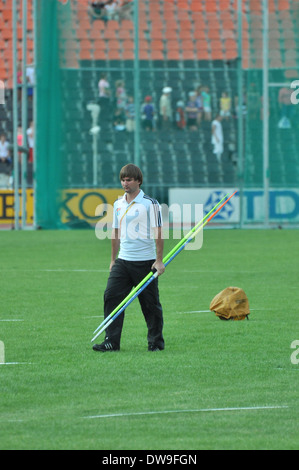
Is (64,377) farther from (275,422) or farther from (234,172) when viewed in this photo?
(234,172)

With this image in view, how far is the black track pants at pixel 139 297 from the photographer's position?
9586 mm

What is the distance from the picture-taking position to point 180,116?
31953 millimetres

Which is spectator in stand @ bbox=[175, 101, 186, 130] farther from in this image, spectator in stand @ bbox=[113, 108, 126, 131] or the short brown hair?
the short brown hair

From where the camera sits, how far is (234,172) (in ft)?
97.0

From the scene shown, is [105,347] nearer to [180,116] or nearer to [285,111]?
[285,111]

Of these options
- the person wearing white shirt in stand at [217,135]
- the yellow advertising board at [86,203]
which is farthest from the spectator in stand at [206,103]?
the yellow advertising board at [86,203]

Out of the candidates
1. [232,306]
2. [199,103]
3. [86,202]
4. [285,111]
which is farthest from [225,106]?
[232,306]

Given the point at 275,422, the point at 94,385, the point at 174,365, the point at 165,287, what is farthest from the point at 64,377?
the point at 165,287

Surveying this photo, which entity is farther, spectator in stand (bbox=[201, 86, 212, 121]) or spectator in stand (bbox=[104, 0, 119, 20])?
spectator in stand (bbox=[201, 86, 212, 121])

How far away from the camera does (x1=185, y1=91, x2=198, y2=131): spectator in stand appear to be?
31.8m

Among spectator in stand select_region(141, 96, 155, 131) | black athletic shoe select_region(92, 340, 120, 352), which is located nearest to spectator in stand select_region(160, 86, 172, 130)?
spectator in stand select_region(141, 96, 155, 131)

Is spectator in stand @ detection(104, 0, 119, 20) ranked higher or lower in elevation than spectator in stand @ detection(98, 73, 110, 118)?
higher

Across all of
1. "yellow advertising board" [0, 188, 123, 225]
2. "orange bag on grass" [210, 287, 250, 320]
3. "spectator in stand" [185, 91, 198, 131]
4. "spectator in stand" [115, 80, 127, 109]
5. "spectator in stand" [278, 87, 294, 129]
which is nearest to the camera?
"orange bag on grass" [210, 287, 250, 320]

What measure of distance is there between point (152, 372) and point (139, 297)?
1281 mm
